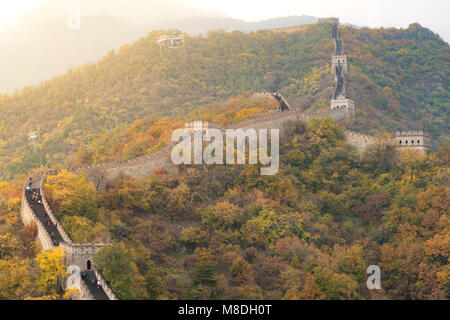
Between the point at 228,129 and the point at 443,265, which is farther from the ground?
the point at 228,129

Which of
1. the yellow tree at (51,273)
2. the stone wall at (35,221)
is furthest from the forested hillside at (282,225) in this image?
the yellow tree at (51,273)

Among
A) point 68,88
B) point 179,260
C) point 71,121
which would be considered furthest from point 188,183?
point 68,88

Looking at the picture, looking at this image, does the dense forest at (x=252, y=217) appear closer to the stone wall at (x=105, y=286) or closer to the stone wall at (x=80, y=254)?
the stone wall at (x=105, y=286)

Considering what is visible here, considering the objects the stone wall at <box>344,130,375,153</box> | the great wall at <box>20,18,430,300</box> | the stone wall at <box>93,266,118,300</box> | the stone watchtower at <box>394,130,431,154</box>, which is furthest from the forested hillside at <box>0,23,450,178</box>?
the stone wall at <box>93,266,118,300</box>

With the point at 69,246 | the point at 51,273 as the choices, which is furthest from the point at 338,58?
the point at 51,273

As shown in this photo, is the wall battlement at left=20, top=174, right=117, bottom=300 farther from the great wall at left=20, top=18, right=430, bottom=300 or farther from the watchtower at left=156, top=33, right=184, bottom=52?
the watchtower at left=156, top=33, right=184, bottom=52

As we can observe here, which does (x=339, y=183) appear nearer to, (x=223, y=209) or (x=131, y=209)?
(x=223, y=209)
